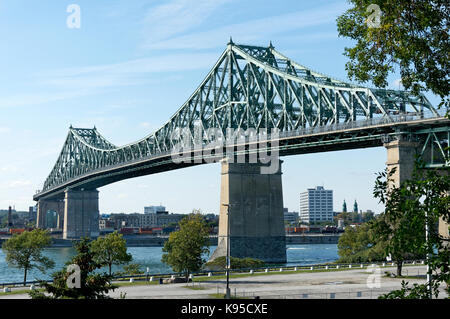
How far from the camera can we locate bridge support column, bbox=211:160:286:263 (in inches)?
3669

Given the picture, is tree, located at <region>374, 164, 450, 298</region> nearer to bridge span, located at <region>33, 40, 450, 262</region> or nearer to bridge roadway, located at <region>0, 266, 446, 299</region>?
bridge roadway, located at <region>0, 266, 446, 299</region>

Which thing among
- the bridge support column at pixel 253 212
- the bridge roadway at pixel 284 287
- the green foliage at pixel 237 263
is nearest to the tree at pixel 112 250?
the green foliage at pixel 237 263

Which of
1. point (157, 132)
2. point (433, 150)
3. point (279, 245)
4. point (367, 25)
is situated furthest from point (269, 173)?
point (367, 25)
